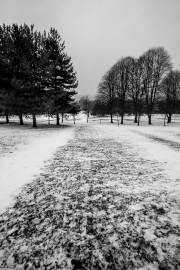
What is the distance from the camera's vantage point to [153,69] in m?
22.4

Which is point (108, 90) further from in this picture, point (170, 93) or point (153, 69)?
point (170, 93)

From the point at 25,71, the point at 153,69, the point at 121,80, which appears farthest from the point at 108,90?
the point at 25,71

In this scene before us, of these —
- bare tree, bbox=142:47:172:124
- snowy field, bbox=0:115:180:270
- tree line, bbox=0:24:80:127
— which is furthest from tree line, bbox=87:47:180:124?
snowy field, bbox=0:115:180:270

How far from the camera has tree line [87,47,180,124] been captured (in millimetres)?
22344

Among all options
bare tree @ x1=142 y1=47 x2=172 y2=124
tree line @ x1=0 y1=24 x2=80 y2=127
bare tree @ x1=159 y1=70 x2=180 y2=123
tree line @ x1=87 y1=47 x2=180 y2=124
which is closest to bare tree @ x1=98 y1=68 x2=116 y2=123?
tree line @ x1=87 y1=47 x2=180 y2=124

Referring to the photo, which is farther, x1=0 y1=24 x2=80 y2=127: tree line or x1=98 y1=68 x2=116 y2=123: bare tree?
x1=98 y1=68 x2=116 y2=123: bare tree

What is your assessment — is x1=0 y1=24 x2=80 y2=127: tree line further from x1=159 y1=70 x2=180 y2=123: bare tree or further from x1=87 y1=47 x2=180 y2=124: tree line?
x1=159 y1=70 x2=180 y2=123: bare tree

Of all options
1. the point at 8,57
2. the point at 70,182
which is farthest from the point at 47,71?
the point at 70,182

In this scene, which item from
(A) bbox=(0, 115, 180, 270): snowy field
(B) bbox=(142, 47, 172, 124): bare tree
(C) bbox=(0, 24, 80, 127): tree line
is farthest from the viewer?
(B) bbox=(142, 47, 172, 124): bare tree

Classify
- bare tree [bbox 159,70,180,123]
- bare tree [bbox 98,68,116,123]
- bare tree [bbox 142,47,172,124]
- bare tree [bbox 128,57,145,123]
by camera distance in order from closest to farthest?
bare tree [bbox 142,47,172,124], bare tree [bbox 128,57,145,123], bare tree [bbox 159,70,180,123], bare tree [bbox 98,68,116,123]

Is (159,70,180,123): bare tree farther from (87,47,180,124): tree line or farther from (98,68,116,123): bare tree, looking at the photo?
(98,68,116,123): bare tree

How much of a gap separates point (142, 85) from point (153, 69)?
325 cm

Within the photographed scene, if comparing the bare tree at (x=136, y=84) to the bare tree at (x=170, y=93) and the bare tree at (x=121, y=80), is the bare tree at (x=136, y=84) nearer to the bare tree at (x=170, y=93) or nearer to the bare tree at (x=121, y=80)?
the bare tree at (x=121, y=80)

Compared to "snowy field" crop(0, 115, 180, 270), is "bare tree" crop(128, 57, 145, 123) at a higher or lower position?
higher
